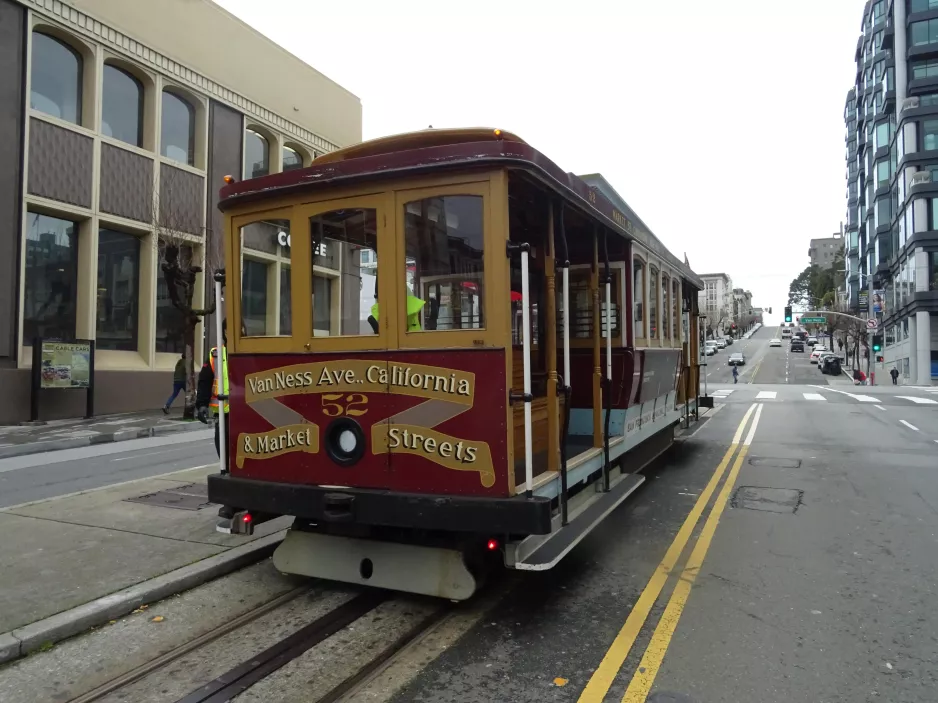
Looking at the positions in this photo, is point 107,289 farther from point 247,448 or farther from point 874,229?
point 874,229

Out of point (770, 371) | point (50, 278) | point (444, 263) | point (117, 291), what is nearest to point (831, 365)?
point (770, 371)

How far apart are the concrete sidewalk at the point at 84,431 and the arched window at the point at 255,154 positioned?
9204 millimetres

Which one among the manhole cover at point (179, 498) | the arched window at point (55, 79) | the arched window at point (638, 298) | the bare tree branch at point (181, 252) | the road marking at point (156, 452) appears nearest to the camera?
the arched window at point (638, 298)

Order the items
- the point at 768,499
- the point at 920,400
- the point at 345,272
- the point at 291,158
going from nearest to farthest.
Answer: the point at 345,272 → the point at 768,499 → the point at 920,400 → the point at 291,158

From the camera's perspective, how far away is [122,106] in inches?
727

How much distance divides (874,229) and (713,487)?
63.2 m

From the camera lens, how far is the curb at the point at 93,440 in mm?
12000

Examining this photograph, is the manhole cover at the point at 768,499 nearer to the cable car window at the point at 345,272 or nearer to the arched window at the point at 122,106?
the cable car window at the point at 345,272

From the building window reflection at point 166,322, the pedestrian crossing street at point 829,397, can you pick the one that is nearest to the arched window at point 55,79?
the building window reflection at point 166,322

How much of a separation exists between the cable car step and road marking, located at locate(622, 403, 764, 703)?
709 millimetres

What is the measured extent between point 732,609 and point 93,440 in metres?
12.9

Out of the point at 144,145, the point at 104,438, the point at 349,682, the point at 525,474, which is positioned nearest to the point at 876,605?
the point at 525,474

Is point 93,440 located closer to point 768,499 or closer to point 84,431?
point 84,431

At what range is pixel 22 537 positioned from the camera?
5812 mm
